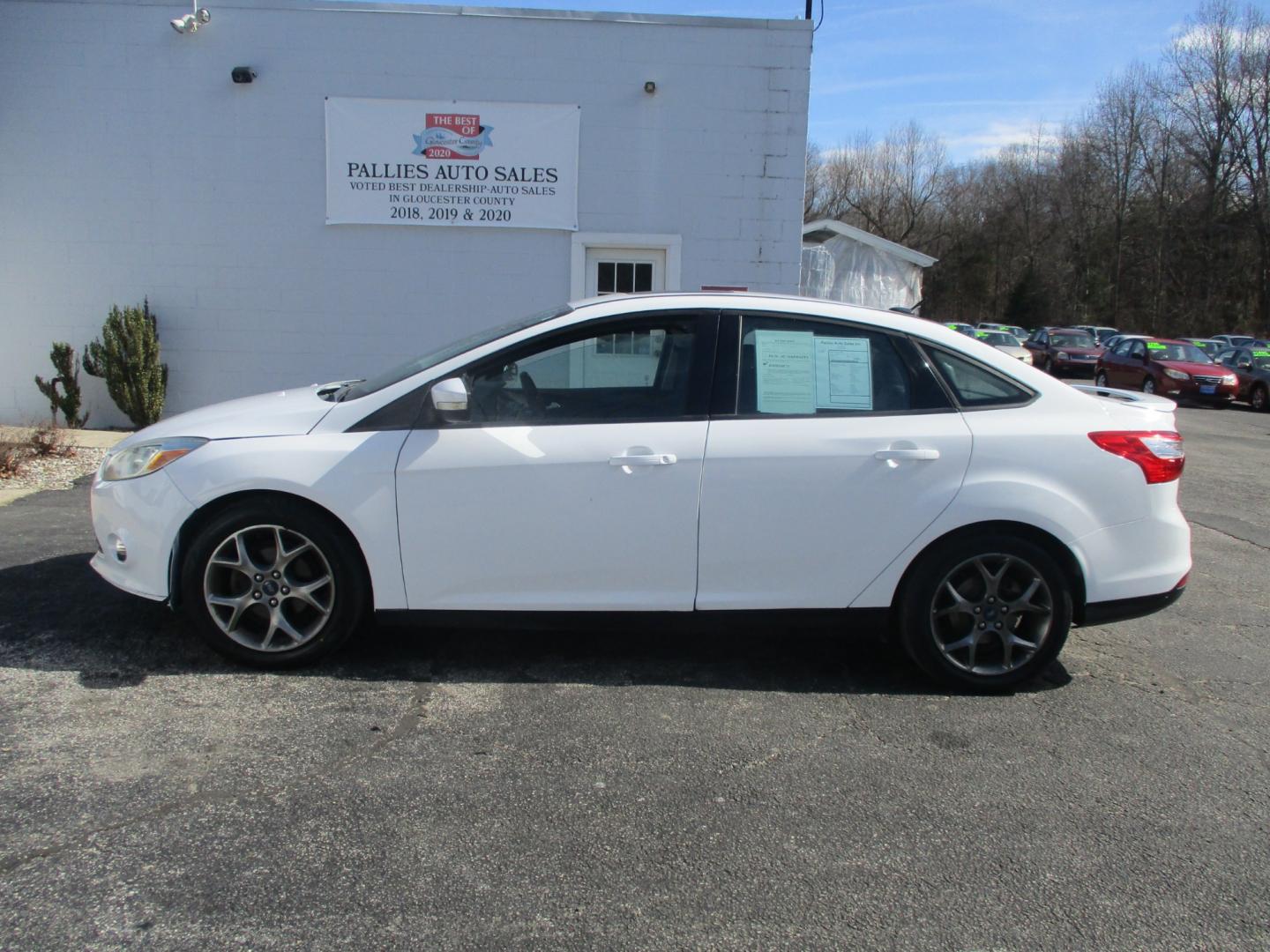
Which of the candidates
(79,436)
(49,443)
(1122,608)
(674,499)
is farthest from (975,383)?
(79,436)

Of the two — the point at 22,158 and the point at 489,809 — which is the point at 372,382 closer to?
the point at 489,809

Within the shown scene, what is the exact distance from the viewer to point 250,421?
4.25 m

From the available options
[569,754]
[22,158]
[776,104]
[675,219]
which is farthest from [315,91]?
[569,754]

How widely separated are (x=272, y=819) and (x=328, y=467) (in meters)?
1.49

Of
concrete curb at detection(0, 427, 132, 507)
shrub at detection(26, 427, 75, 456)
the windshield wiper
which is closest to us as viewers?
the windshield wiper

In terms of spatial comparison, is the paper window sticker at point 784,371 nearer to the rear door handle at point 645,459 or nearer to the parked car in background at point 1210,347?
the rear door handle at point 645,459

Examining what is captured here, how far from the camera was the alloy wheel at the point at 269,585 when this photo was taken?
4113 millimetres

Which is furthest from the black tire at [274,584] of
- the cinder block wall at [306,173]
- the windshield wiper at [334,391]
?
the cinder block wall at [306,173]

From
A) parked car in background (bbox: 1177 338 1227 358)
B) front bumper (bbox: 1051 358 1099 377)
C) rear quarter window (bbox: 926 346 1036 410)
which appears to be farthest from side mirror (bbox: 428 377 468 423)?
front bumper (bbox: 1051 358 1099 377)

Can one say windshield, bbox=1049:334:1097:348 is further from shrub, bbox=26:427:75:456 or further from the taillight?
the taillight

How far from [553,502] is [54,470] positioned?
6.39m

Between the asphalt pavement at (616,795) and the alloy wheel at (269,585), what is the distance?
0.20 metres

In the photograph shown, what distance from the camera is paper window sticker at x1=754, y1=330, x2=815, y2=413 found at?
423 cm

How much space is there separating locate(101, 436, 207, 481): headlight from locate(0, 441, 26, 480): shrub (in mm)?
4710
